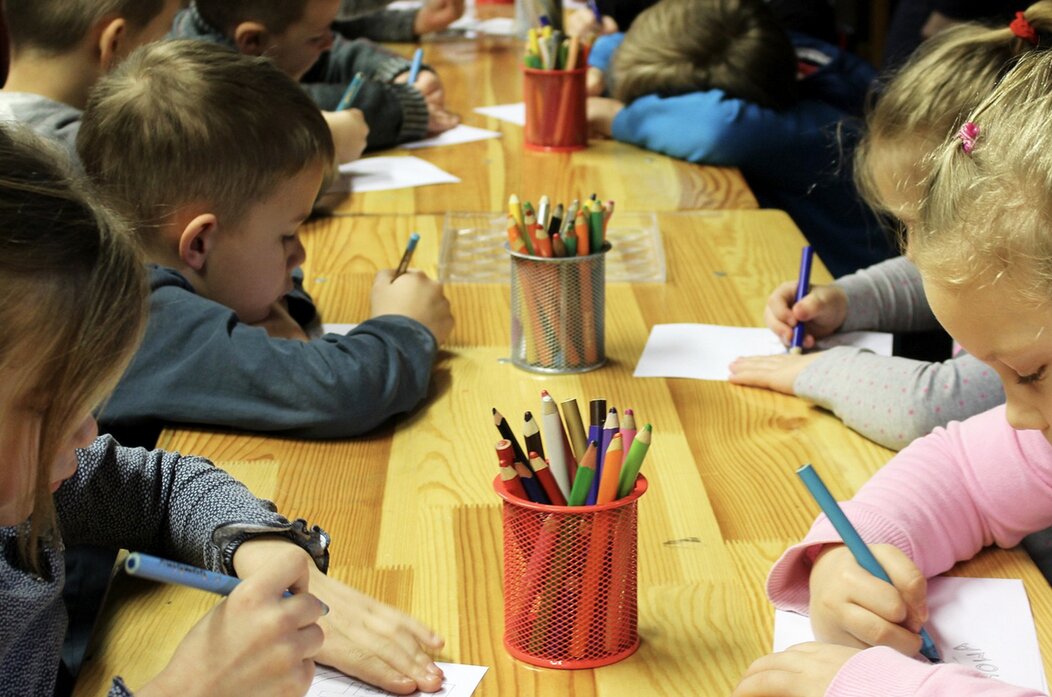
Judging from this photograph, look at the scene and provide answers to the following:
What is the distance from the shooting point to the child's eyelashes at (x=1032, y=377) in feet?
2.92

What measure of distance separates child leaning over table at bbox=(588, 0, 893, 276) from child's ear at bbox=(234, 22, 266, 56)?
2.05 ft

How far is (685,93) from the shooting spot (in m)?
2.43

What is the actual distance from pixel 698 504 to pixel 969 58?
0.63 meters

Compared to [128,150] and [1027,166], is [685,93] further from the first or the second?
[1027,166]

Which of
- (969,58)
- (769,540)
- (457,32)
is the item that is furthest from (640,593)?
(457,32)

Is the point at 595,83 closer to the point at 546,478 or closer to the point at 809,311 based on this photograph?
the point at 809,311

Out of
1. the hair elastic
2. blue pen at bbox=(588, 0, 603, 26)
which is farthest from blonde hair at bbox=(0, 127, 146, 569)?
blue pen at bbox=(588, 0, 603, 26)

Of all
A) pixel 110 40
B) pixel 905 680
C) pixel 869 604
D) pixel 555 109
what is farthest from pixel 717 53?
pixel 905 680

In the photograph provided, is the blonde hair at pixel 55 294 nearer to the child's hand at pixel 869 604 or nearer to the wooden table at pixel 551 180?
the child's hand at pixel 869 604

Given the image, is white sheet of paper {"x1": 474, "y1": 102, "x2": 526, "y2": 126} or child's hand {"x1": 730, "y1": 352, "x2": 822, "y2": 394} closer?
child's hand {"x1": 730, "y1": 352, "x2": 822, "y2": 394}

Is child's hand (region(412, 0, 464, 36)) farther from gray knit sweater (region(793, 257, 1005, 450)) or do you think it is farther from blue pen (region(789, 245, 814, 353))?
gray knit sweater (region(793, 257, 1005, 450))

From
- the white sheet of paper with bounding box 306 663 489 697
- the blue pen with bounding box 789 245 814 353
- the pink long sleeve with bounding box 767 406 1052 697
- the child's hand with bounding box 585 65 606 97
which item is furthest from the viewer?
the child's hand with bounding box 585 65 606 97

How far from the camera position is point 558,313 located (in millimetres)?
1399

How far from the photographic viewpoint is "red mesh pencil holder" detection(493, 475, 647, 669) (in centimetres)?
89
